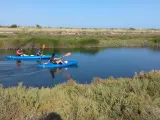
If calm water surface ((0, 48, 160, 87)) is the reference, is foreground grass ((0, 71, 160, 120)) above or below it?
above

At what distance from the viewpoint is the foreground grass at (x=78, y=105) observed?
23.6ft

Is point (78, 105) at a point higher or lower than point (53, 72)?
higher

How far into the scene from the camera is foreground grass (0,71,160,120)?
23.6 ft

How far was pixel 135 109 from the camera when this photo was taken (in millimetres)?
7539

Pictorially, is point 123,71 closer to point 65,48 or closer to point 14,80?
point 14,80

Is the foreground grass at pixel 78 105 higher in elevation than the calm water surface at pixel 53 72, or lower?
higher

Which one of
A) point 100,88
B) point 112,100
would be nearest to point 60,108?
point 112,100

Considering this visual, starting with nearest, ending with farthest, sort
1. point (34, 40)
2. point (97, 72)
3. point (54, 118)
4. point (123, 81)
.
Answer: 1. point (54, 118)
2. point (123, 81)
3. point (97, 72)
4. point (34, 40)

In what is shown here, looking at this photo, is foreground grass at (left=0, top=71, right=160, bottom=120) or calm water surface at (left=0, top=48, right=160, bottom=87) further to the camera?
calm water surface at (left=0, top=48, right=160, bottom=87)

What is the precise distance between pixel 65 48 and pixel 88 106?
34647 mm

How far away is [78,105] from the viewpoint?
7660 millimetres

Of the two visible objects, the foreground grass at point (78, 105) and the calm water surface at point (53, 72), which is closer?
the foreground grass at point (78, 105)

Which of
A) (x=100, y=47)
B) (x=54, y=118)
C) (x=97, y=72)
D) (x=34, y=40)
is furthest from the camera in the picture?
(x=100, y=47)

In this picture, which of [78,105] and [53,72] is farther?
[53,72]
